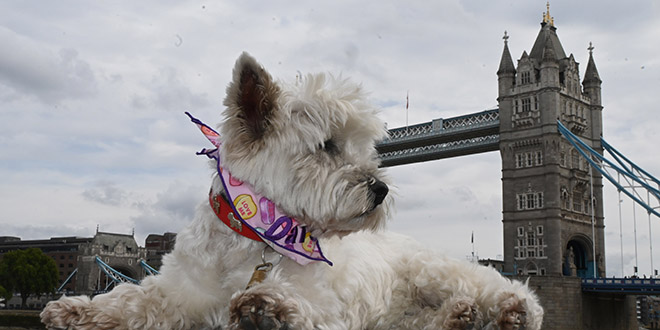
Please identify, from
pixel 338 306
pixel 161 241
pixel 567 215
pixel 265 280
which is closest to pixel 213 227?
pixel 265 280

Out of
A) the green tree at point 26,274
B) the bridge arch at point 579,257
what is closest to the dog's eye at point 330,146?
the bridge arch at point 579,257

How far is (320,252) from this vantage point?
212 cm

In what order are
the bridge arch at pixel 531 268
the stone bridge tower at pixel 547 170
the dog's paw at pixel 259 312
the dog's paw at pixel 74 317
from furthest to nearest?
the stone bridge tower at pixel 547 170 → the bridge arch at pixel 531 268 → the dog's paw at pixel 74 317 → the dog's paw at pixel 259 312

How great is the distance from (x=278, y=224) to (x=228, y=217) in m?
Answer: 0.18

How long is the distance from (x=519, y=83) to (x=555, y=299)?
1651 cm

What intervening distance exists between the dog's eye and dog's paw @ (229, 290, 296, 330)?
570 mm

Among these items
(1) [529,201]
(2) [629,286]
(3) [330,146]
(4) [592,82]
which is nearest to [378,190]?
(3) [330,146]

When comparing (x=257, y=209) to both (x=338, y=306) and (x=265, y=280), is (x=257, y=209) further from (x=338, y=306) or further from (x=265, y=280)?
(x=338, y=306)

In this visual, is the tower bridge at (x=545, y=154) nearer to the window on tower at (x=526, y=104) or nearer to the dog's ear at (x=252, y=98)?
the window on tower at (x=526, y=104)

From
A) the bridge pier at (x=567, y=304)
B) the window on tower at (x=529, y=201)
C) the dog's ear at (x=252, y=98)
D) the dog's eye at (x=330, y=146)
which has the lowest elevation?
the bridge pier at (x=567, y=304)

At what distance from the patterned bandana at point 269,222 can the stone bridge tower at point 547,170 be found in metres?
40.5

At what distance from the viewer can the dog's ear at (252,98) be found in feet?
6.73

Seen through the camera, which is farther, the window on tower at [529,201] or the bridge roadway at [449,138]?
the bridge roadway at [449,138]

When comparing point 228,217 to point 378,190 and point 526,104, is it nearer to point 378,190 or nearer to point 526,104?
point 378,190
